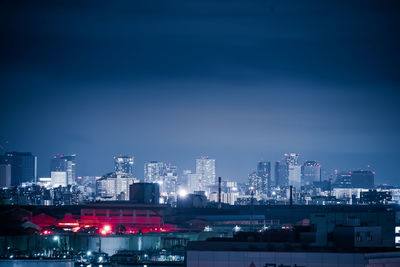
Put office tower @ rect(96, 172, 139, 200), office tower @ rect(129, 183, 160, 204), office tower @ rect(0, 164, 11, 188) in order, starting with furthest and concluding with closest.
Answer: office tower @ rect(96, 172, 139, 200)
office tower @ rect(0, 164, 11, 188)
office tower @ rect(129, 183, 160, 204)

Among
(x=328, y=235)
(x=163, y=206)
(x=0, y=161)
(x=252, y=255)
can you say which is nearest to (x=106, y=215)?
(x=163, y=206)

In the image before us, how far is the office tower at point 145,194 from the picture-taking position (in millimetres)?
98875

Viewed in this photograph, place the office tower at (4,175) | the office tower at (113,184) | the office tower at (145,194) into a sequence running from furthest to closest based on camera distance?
the office tower at (113,184) → the office tower at (4,175) → the office tower at (145,194)

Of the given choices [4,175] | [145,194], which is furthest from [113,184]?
[145,194]

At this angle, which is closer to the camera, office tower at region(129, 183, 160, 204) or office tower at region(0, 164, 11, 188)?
office tower at region(129, 183, 160, 204)

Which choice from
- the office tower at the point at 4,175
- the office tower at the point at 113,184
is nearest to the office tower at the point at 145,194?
the office tower at the point at 113,184

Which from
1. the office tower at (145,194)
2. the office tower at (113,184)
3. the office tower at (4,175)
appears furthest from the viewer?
the office tower at (113,184)

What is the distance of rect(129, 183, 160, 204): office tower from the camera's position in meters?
98.9

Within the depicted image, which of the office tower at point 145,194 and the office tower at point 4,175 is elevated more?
the office tower at point 4,175

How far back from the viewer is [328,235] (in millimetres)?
27469

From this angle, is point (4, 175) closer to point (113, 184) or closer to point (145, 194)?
point (113, 184)

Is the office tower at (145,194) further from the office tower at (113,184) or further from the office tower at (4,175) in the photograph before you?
the office tower at (4,175)

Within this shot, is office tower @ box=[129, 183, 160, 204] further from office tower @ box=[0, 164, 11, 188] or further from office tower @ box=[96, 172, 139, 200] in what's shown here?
office tower @ box=[0, 164, 11, 188]

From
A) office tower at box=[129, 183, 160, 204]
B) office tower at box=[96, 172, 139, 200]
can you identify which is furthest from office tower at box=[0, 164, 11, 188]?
office tower at box=[129, 183, 160, 204]
